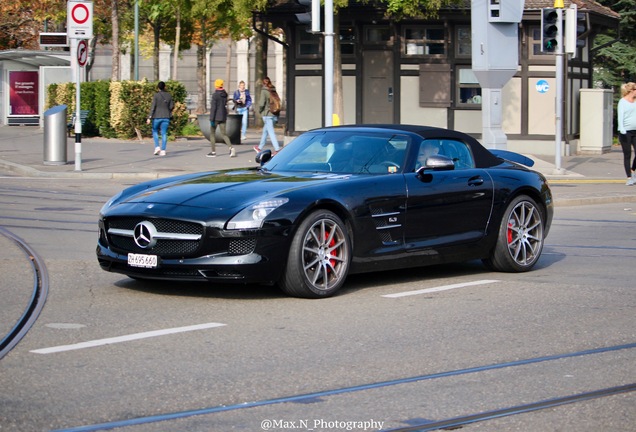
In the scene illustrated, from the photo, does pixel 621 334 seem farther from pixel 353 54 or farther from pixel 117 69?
pixel 117 69

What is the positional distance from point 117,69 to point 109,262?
1365 inches

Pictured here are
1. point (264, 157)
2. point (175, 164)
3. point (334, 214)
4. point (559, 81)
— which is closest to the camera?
point (334, 214)

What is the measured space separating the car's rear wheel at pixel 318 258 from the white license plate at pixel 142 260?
0.99 m

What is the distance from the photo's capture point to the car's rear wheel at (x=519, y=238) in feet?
34.6

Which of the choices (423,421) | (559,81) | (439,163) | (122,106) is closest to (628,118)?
(559,81)

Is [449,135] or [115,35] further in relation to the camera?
[115,35]

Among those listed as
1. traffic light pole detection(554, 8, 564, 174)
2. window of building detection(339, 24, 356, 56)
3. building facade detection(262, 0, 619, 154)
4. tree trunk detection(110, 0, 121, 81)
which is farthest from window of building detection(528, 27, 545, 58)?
tree trunk detection(110, 0, 121, 81)

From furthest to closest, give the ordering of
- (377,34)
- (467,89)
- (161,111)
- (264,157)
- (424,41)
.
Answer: (377,34), (424,41), (467,89), (161,111), (264,157)

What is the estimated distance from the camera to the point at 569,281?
33.4 feet

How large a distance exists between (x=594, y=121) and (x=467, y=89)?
381cm

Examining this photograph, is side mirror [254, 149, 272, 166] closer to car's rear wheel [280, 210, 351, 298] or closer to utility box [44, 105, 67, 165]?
car's rear wheel [280, 210, 351, 298]

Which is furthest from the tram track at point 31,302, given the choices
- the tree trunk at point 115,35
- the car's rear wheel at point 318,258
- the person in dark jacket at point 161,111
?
the tree trunk at point 115,35

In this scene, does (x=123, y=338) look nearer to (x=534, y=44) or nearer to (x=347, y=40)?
(x=534, y=44)

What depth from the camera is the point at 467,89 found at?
32125 millimetres
